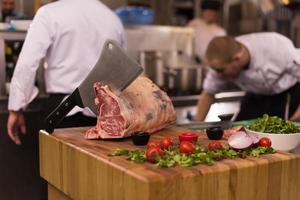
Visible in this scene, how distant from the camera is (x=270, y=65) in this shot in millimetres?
2619

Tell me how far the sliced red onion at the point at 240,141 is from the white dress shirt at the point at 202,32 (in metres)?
3.57

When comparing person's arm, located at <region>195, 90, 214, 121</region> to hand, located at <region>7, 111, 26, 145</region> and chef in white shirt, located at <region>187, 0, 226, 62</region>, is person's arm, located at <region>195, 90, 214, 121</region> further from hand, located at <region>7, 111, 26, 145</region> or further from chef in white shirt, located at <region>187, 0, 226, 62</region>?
chef in white shirt, located at <region>187, 0, 226, 62</region>

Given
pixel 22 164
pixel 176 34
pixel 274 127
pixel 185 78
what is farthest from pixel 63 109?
pixel 176 34

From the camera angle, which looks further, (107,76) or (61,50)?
(61,50)

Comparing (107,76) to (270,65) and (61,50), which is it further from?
(270,65)

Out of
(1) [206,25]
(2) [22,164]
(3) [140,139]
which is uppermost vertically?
(1) [206,25]

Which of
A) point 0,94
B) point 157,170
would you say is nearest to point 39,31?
point 0,94

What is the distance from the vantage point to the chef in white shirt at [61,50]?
7.04 feet

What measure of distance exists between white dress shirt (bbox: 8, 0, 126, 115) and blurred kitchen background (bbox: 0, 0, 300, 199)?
47 centimetres

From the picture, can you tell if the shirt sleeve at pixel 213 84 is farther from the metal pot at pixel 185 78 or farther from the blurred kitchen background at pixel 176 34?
the metal pot at pixel 185 78

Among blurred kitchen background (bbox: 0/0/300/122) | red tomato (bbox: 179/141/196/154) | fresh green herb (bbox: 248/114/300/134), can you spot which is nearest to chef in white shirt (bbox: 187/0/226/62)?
blurred kitchen background (bbox: 0/0/300/122)

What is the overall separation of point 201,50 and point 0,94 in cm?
269

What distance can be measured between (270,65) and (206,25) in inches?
100

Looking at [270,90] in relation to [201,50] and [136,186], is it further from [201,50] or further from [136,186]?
[201,50]
